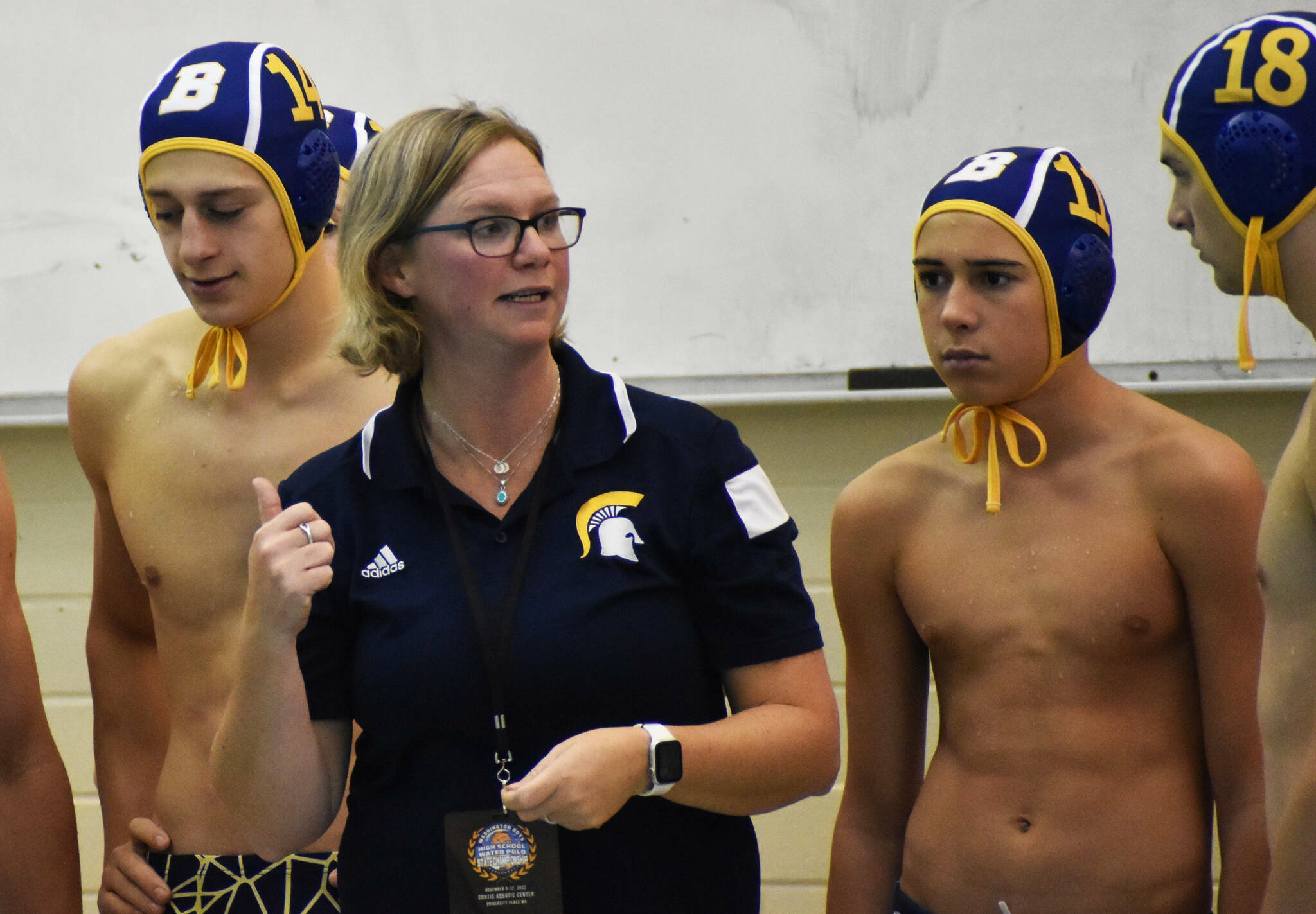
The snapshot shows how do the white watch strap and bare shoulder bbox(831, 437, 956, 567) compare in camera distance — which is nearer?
the white watch strap

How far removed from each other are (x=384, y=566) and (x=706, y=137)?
77.9 inches

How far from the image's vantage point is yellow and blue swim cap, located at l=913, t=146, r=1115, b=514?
7.24ft

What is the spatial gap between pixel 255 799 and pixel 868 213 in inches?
89.7

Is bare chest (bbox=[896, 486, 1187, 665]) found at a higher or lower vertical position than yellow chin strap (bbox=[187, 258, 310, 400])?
lower

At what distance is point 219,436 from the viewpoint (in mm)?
2520

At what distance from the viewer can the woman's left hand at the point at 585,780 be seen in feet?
5.21

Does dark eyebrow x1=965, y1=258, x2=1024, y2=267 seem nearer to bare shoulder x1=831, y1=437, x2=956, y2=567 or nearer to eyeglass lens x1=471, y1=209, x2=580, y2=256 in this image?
bare shoulder x1=831, y1=437, x2=956, y2=567

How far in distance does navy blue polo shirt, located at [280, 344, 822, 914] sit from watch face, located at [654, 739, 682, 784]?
0.13 m

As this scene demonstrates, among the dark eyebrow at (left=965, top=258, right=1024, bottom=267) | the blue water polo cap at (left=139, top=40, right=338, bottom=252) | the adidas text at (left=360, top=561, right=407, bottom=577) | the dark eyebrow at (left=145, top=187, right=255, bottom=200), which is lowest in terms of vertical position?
the adidas text at (left=360, top=561, right=407, bottom=577)

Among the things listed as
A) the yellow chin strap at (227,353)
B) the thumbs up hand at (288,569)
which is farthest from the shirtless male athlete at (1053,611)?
the yellow chin strap at (227,353)

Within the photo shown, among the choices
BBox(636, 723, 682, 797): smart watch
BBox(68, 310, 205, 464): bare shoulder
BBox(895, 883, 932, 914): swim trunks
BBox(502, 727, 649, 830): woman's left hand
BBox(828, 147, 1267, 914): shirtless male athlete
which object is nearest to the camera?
BBox(502, 727, 649, 830): woman's left hand

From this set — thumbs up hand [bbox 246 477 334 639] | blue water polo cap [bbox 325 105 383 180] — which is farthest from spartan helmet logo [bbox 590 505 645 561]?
blue water polo cap [bbox 325 105 383 180]

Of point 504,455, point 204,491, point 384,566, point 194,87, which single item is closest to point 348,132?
point 194,87

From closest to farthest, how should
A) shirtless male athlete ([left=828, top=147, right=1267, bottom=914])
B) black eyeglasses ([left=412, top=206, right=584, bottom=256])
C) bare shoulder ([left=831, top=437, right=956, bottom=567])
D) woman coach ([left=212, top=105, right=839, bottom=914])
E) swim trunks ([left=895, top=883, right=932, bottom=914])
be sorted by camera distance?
woman coach ([left=212, top=105, right=839, bottom=914]) < black eyeglasses ([left=412, top=206, right=584, bottom=256]) < shirtless male athlete ([left=828, top=147, right=1267, bottom=914]) < swim trunks ([left=895, top=883, right=932, bottom=914]) < bare shoulder ([left=831, top=437, right=956, bottom=567])
